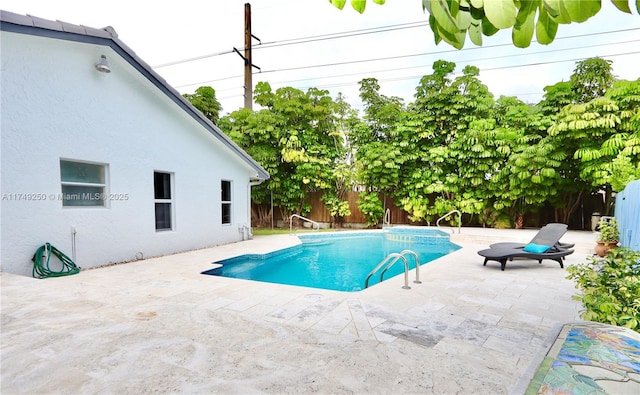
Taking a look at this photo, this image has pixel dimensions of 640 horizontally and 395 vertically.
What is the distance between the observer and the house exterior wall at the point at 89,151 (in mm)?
5633

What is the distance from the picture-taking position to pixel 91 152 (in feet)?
22.5

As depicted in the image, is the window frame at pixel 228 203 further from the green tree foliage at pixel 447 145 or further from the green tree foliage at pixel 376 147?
the green tree foliage at pixel 376 147

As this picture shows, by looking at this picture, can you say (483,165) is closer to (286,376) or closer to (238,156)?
(238,156)

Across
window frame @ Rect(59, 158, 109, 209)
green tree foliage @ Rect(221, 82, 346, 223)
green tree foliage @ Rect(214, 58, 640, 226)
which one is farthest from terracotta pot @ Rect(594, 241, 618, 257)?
window frame @ Rect(59, 158, 109, 209)

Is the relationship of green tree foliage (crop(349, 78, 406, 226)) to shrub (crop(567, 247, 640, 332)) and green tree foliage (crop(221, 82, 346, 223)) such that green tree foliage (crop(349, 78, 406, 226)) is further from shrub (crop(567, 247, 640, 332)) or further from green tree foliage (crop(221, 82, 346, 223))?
shrub (crop(567, 247, 640, 332))

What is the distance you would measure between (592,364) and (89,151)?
28.5 feet

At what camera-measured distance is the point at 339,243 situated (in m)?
13.4

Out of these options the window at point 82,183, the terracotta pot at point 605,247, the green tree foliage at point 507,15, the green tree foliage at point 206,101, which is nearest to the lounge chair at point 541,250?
the terracotta pot at point 605,247

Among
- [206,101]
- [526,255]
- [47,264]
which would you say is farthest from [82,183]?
[206,101]

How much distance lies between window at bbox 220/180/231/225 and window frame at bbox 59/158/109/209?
170 inches

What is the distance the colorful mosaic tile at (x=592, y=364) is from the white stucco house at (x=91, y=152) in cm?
793

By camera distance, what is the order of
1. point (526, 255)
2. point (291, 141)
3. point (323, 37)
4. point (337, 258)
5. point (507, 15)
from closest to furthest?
point (507, 15)
point (526, 255)
point (337, 258)
point (291, 141)
point (323, 37)

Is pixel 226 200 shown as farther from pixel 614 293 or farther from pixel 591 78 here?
pixel 591 78

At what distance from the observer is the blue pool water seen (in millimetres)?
7992
